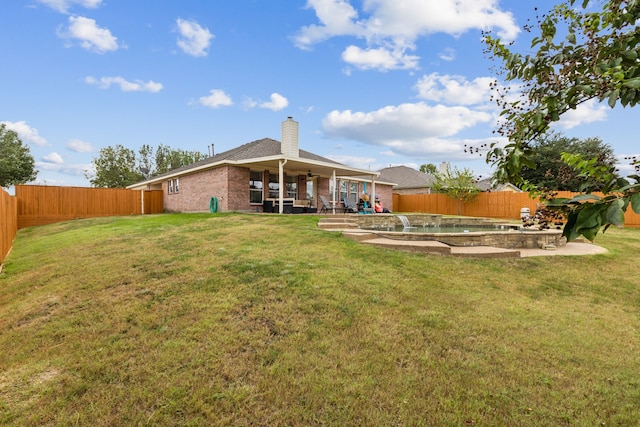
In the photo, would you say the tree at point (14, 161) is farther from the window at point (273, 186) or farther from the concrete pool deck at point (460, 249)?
the concrete pool deck at point (460, 249)

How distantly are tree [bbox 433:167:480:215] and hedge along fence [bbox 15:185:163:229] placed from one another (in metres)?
21.4

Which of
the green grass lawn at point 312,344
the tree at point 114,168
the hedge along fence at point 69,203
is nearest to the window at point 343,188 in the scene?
the hedge along fence at point 69,203

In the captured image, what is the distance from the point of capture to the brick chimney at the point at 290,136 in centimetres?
1462

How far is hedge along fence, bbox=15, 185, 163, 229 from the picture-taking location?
55.0ft

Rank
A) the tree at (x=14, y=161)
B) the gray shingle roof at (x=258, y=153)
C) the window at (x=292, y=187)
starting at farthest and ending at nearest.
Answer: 1. the tree at (x=14, y=161)
2. the window at (x=292, y=187)
3. the gray shingle roof at (x=258, y=153)

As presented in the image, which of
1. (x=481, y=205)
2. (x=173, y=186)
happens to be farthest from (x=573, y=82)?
(x=481, y=205)

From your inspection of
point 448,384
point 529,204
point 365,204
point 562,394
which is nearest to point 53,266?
point 448,384

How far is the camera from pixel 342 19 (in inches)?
373

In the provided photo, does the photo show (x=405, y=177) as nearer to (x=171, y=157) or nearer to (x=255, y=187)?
(x=255, y=187)

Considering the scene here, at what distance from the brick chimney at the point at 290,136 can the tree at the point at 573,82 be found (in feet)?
43.2

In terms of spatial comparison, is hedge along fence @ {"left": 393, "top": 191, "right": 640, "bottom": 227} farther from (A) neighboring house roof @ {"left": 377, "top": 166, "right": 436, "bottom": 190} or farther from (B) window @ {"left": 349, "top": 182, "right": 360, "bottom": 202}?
(B) window @ {"left": 349, "top": 182, "right": 360, "bottom": 202}

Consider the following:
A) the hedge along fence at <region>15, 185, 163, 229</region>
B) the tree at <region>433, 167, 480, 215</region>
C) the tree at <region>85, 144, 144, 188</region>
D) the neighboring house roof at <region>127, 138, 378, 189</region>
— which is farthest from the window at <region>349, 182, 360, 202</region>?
the tree at <region>85, 144, 144, 188</region>

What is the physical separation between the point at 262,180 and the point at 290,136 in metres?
3.35

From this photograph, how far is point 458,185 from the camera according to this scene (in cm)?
2231
